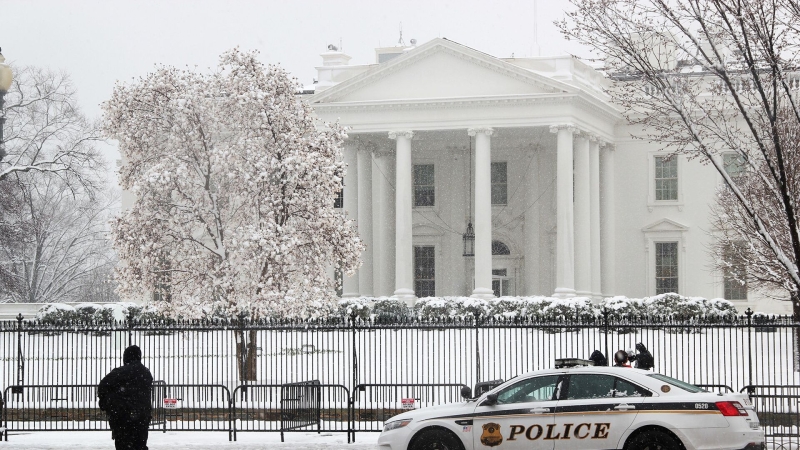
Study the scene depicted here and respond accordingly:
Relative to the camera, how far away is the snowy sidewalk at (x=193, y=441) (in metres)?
17.7

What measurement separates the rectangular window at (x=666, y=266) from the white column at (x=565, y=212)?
8262 mm

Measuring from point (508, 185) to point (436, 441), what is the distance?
37054 mm

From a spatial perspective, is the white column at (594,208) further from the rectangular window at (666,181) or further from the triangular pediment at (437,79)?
the triangular pediment at (437,79)

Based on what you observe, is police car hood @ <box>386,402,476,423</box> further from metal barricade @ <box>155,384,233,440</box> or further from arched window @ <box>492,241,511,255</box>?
arched window @ <box>492,241,511,255</box>

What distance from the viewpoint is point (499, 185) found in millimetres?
50844

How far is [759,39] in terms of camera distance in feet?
47.2

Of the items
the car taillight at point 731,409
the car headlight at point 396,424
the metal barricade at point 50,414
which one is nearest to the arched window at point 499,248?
the metal barricade at point 50,414

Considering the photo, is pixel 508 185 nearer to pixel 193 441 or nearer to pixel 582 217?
pixel 582 217

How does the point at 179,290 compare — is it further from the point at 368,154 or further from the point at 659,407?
the point at 368,154

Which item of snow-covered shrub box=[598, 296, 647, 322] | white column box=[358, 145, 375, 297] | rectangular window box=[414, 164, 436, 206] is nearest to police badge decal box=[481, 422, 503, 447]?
snow-covered shrub box=[598, 296, 647, 322]

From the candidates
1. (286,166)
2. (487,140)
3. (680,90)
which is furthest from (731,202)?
(680,90)

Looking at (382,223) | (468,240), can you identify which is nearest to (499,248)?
(468,240)

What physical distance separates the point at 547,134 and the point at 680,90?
31.7 meters

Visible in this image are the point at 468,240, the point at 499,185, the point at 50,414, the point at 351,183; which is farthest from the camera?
the point at 499,185
